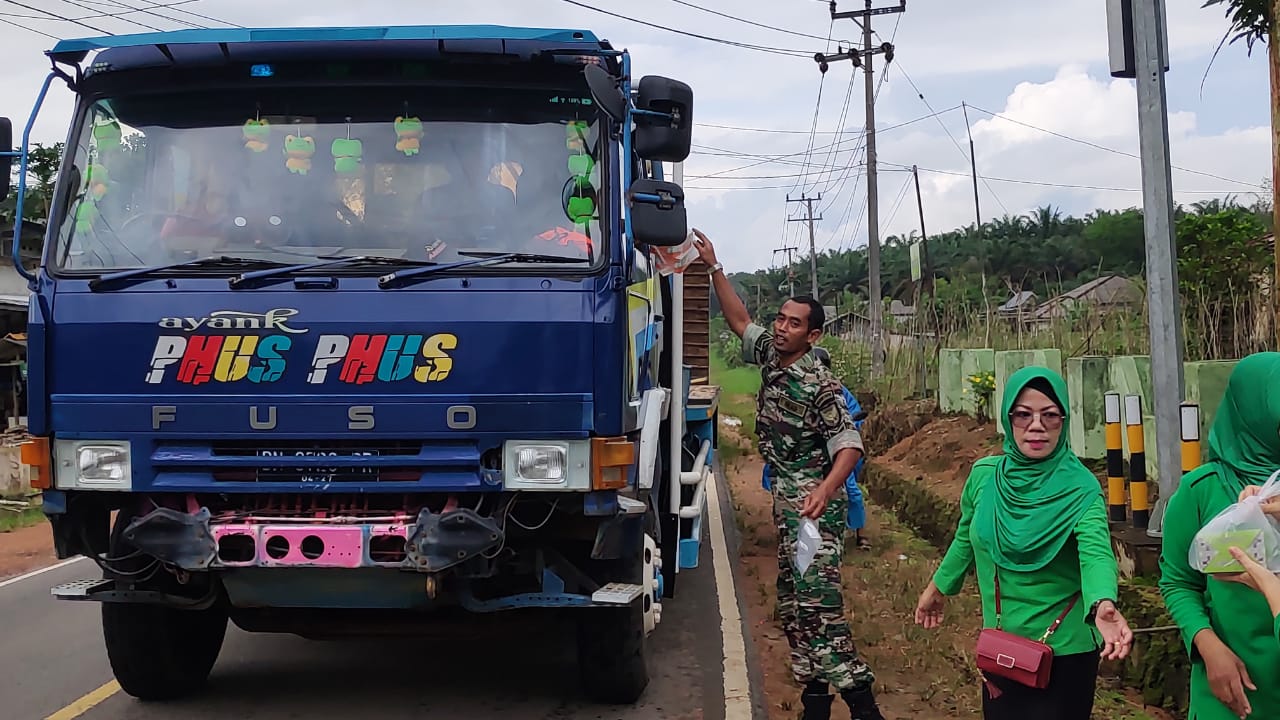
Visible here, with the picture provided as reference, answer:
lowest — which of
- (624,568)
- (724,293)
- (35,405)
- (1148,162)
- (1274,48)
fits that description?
(624,568)

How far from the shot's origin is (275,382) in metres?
4.47

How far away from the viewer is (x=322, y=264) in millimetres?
4590

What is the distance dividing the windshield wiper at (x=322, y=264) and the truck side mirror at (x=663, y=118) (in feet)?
3.33

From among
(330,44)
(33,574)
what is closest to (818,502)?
(330,44)

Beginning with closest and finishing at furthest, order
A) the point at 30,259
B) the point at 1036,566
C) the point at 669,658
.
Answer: the point at 1036,566 → the point at 669,658 → the point at 30,259

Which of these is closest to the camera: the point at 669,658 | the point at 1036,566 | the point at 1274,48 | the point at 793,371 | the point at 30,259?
the point at 1036,566

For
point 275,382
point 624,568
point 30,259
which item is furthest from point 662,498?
point 30,259

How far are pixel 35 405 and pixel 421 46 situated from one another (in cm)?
207

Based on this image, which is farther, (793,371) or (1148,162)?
(1148,162)

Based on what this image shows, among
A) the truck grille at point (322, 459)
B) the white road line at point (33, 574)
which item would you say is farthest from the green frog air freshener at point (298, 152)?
the white road line at point (33, 574)

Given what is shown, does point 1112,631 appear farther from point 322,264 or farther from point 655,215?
point 322,264

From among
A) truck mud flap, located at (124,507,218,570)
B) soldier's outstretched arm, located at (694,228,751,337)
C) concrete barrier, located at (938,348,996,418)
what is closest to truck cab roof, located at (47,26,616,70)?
soldier's outstretched arm, located at (694,228,751,337)

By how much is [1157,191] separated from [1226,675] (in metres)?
3.21

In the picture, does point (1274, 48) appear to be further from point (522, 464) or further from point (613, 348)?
point (522, 464)
